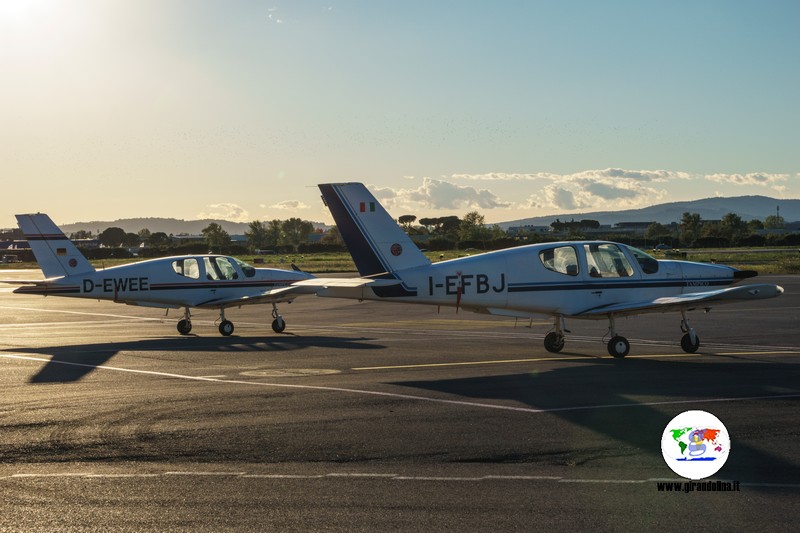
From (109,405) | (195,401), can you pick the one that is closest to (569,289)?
(195,401)

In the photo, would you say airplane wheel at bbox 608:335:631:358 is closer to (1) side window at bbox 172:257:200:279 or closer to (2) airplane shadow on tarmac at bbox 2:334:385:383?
(2) airplane shadow on tarmac at bbox 2:334:385:383

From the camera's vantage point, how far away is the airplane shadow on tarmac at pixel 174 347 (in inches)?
767

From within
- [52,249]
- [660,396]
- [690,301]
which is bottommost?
[660,396]

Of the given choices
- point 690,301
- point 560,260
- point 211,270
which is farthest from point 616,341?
point 211,270

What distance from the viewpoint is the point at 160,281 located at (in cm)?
2705

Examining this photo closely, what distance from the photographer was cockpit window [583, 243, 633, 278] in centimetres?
1991

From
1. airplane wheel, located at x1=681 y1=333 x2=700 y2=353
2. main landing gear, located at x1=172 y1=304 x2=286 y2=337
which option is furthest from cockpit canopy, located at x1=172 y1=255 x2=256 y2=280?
airplane wheel, located at x1=681 y1=333 x2=700 y2=353

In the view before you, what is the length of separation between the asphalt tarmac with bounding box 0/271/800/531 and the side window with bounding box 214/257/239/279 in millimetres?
5446

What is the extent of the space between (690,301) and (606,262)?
254cm

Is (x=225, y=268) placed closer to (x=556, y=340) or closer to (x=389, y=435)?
(x=556, y=340)

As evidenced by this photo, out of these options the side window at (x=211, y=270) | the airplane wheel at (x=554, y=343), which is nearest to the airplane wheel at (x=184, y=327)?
the side window at (x=211, y=270)

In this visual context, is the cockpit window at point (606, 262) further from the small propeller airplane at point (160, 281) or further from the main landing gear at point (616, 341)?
the small propeller airplane at point (160, 281)

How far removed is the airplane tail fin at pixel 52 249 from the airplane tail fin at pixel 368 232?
11.4m

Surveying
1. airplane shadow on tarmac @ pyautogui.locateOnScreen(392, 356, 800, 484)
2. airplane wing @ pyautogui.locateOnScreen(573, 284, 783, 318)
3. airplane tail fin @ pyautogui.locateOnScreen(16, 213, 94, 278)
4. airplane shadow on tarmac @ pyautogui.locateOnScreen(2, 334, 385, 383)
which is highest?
airplane tail fin @ pyautogui.locateOnScreen(16, 213, 94, 278)
